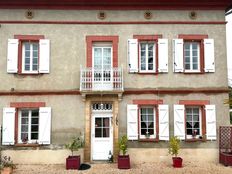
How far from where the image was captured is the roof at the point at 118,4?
15.1m

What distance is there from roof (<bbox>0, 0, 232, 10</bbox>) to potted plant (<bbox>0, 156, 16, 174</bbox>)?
6.80 m

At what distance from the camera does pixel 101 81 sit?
14.5 meters

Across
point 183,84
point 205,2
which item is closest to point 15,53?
point 183,84

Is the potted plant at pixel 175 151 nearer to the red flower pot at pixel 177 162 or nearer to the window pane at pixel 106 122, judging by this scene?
the red flower pot at pixel 177 162

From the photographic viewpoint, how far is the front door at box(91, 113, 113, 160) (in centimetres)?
1487

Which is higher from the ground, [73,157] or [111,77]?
[111,77]

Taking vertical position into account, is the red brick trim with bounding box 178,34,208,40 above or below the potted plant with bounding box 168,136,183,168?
above

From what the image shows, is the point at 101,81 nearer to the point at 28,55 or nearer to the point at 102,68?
the point at 102,68

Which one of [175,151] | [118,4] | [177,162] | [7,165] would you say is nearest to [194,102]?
[175,151]

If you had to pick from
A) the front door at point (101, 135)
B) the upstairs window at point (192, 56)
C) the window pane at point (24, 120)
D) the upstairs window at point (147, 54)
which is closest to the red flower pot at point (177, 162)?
the front door at point (101, 135)

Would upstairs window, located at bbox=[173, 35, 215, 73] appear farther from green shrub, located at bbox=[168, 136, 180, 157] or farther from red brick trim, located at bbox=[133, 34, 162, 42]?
green shrub, located at bbox=[168, 136, 180, 157]

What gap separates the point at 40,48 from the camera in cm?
1492

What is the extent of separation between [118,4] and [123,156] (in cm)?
684

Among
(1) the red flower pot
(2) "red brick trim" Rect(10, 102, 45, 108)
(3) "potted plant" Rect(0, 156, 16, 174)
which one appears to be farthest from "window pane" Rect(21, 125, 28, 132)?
(1) the red flower pot
